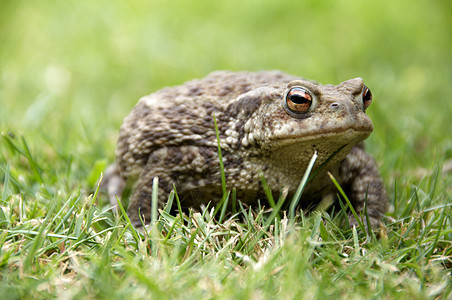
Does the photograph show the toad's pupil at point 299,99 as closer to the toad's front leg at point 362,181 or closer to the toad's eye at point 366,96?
the toad's eye at point 366,96

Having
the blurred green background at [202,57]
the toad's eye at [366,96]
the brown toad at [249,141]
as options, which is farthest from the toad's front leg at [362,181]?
the blurred green background at [202,57]

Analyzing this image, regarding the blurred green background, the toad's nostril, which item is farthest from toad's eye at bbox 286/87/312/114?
the blurred green background

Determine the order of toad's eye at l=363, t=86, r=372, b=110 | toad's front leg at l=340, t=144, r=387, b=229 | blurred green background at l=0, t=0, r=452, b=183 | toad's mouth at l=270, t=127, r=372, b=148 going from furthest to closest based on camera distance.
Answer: blurred green background at l=0, t=0, r=452, b=183 → toad's front leg at l=340, t=144, r=387, b=229 → toad's eye at l=363, t=86, r=372, b=110 → toad's mouth at l=270, t=127, r=372, b=148

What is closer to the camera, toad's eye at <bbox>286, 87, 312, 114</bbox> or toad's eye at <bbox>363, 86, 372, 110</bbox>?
toad's eye at <bbox>286, 87, 312, 114</bbox>

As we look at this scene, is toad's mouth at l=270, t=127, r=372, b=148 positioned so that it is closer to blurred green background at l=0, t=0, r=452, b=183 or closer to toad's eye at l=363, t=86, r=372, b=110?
toad's eye at l=363, t=86, r=372, b=110

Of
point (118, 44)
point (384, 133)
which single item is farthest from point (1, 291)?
point (118, 44)

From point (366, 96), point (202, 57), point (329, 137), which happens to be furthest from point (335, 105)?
point (202, 57)

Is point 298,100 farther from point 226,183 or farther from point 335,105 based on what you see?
point 226,183

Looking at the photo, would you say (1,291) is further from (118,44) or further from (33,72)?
(118,44)
